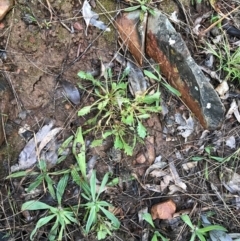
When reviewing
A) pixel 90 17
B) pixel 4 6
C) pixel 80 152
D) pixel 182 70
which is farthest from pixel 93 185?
pixel 4 6

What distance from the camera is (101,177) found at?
2.19 meters

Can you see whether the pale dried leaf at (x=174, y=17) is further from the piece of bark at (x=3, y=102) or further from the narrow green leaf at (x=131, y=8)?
the piece of bark at (x=3, y=102)

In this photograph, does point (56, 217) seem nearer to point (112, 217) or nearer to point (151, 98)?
point (112, 217)

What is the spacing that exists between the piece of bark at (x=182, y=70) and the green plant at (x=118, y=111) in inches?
6.3

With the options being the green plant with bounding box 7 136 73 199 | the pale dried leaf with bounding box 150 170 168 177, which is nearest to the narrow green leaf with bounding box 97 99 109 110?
the green plant with bounding box 7 136 73 199

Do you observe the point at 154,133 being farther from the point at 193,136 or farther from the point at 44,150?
the point at 44,150

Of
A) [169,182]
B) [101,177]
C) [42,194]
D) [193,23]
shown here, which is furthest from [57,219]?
[193,23]

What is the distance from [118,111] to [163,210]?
57 cm

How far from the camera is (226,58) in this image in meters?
2.34

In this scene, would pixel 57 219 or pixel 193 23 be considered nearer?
pixel 57 219

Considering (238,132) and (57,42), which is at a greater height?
(57,42)

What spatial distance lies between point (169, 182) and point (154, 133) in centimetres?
28

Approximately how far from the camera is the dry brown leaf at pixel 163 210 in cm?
220

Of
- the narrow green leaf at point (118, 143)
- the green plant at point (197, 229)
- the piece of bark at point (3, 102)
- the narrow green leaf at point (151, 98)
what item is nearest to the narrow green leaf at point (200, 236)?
the green plant at point (197, 229)
